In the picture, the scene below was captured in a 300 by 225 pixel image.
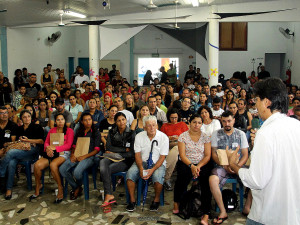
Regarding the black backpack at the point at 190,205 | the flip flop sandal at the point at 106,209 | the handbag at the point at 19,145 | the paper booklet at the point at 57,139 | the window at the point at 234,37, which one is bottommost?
the flip flop sandal at the point at 106,209

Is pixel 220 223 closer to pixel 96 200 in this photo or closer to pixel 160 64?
pixel 96 200

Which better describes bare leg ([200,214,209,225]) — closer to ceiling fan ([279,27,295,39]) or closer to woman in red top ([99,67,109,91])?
woman in red top ([99,67,109,91])

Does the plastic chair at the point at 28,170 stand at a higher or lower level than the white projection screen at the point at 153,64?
lower

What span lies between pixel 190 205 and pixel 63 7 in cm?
623

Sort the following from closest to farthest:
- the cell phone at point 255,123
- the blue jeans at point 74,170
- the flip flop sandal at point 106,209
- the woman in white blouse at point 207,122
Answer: the flip flop sandal at point 106,209 → the blue jeans at point 74,170 → the woman in white blouse at point 207,122 → the cell phone at point 255,123

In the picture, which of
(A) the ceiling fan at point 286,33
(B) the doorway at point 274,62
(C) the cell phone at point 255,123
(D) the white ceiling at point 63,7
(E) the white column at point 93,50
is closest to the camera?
(C) the cell phone at point 255,123

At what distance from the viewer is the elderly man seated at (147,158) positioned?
11.9 feet

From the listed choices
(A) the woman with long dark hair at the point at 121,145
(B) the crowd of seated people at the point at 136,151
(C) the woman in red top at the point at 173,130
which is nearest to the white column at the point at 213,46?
(B) the crowd of seated people at the point at 136,151

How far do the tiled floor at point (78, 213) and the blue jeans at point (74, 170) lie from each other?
22 cm

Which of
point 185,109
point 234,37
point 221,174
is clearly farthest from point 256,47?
point 221,174

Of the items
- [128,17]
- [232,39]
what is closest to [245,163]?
[128,17]

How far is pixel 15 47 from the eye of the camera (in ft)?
34.9

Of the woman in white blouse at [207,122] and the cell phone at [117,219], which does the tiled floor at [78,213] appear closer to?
the cell phone at [117,219]

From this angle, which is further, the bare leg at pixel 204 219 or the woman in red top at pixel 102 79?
the woman in red top at pixel 102 79
